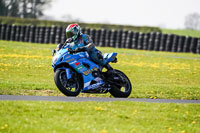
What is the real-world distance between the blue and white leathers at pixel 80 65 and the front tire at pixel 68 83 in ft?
0.39

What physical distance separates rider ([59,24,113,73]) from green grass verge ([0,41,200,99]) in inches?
59.4

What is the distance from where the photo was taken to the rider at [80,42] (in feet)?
35.1

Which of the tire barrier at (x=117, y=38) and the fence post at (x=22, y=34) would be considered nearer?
the tire barrier at (x=117, y=38)

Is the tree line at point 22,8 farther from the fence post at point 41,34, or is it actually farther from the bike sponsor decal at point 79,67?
the bike sponsor decal at point 79,67

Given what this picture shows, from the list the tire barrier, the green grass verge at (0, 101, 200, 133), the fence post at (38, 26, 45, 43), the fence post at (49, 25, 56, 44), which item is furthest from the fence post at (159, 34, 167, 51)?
the green grass verge at (0, 101, 200, 133)

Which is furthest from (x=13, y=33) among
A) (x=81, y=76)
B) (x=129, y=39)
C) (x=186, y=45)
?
(x=81, y=76)

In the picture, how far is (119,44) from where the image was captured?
3397cm

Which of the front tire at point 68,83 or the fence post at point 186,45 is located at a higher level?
the front tire at point 68,83

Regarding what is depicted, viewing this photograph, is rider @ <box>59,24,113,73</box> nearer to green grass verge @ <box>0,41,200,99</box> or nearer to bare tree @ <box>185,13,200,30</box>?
green grass verge @ <box>0,41,200,99</box>

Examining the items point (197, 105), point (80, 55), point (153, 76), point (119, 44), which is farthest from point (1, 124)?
point (119, 44)

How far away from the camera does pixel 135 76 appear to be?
18047 mm

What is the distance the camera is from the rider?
10688 mm

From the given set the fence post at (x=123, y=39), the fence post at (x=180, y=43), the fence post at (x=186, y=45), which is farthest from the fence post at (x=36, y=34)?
the fence post at (x=186, y=45)

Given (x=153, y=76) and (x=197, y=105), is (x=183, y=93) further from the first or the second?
(x=153, y=76)
